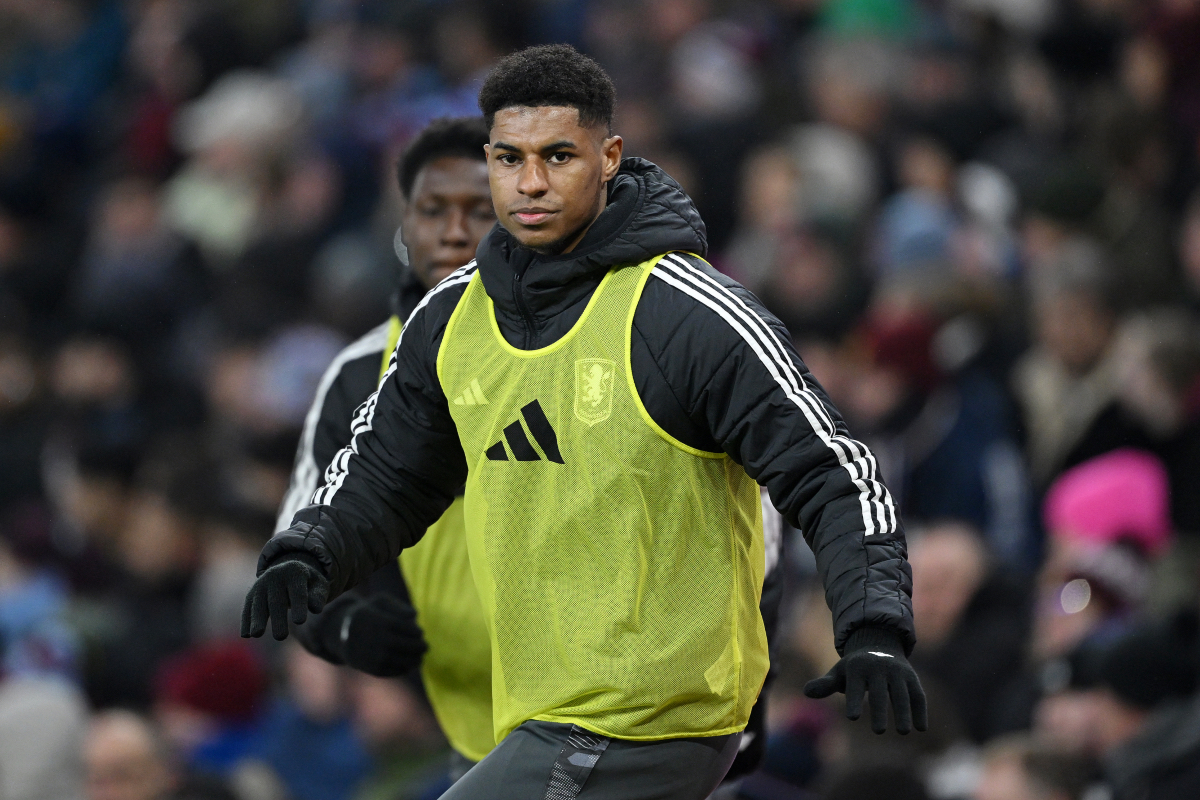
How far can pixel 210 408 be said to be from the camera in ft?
35.8

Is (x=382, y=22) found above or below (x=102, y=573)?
above

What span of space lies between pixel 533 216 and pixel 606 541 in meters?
0.65

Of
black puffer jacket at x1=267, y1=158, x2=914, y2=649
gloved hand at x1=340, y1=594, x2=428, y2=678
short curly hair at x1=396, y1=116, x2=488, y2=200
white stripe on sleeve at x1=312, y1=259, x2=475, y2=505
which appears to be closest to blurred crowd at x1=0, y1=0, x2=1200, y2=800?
short curly hair at x1=396, y1=116, x2=488, y2=200

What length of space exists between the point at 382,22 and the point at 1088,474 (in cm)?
708

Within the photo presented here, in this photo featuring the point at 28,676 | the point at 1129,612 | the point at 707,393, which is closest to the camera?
the point at 707,393

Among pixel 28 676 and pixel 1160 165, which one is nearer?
pixel 28 676

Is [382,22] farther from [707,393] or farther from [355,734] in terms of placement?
[707,393]

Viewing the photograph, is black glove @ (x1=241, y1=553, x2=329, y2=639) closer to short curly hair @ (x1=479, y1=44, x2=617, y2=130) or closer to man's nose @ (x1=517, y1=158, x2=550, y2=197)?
man's nose @ (x1=517, y1=158, x2=550, y2=197)

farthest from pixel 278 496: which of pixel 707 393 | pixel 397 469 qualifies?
pixel 707 393

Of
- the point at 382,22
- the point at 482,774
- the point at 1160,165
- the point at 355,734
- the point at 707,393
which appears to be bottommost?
the point at 482,774

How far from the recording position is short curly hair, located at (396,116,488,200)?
4891mm

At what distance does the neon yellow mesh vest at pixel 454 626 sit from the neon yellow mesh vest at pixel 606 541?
3.38 ft

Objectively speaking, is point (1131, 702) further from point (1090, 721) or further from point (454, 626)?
point (454, 626)

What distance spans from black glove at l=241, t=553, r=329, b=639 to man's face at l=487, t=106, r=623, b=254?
2.59ft
